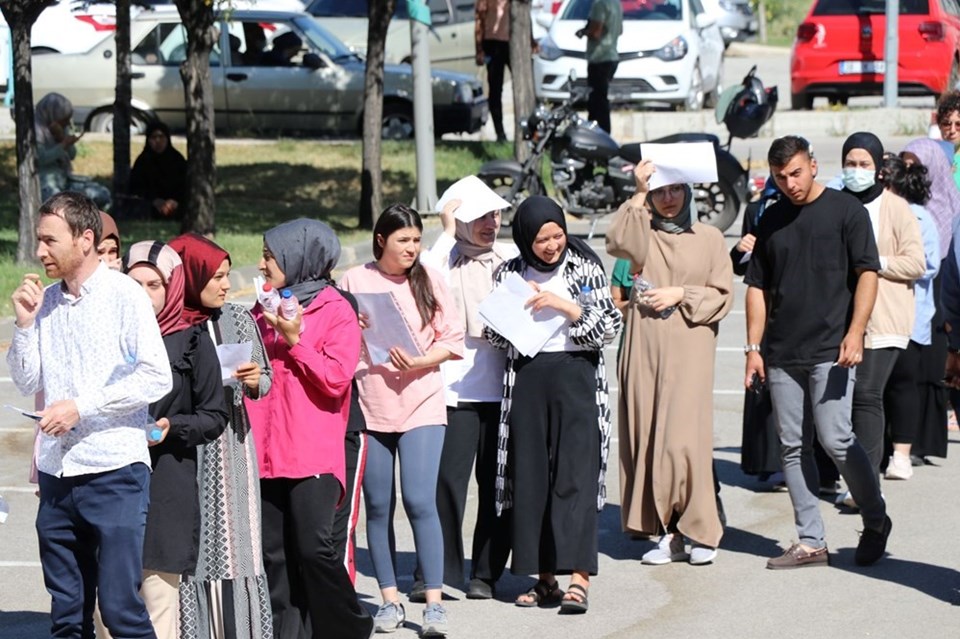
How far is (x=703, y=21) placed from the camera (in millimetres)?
26078

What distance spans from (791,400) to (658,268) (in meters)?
0.79

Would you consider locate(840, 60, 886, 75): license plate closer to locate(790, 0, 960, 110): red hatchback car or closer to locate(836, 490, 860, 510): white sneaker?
locate(790, 0, 960, 110): red hatchback car

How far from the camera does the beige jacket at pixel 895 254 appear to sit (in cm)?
871

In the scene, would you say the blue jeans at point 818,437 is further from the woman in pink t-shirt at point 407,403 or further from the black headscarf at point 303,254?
the black headscarf at point 303,254

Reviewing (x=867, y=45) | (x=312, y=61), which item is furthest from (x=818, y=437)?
(x=867, y=45)

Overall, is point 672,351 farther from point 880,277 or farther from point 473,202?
point 880,277

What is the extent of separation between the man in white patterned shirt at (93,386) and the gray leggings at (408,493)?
1594mm

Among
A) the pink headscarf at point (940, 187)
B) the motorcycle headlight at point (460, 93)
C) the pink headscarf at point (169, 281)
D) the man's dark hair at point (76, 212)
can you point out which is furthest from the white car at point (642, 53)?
the man's dark hair at point (76, 212)

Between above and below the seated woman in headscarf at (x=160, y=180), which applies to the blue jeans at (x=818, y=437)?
below

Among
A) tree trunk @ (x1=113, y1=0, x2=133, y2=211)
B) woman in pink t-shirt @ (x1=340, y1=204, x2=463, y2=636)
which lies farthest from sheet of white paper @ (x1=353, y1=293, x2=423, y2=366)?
tree trunk @ (x1=113, y1=0, x2=133, y2=211)

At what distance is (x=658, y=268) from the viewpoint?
795cm

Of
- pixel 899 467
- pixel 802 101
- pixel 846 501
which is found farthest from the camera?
pixel 802 101

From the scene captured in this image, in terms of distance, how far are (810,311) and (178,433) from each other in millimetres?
3005

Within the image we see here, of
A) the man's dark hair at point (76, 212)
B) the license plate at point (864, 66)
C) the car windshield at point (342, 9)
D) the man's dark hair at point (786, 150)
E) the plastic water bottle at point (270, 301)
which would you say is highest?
the car windshield at point (342, 9)
